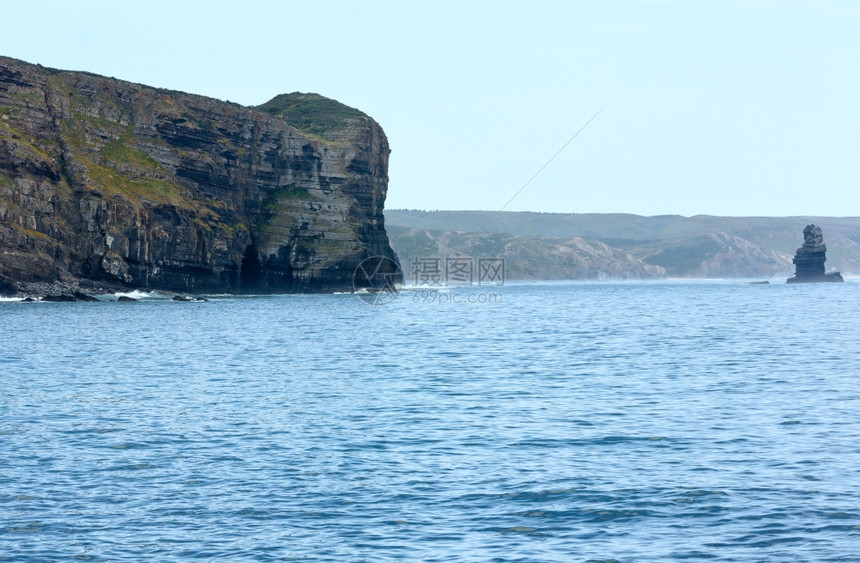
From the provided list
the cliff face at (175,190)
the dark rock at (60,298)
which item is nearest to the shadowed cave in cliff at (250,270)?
the cliff face at (175,190)

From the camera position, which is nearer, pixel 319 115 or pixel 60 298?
pixel 60 298

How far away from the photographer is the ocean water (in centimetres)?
1786

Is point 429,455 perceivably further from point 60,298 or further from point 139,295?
point 139,295

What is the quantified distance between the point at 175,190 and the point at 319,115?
51.6m

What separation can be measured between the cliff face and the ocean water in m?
67.9

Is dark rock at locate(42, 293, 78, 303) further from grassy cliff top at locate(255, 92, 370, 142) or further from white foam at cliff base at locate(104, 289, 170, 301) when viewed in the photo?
grassy cliff top at locate(255, 92, 370, 142)

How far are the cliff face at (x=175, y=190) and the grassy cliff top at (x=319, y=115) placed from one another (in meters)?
0.58

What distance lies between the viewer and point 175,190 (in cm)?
13750

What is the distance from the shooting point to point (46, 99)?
420ft

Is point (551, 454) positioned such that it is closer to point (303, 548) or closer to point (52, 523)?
point (303, 548)

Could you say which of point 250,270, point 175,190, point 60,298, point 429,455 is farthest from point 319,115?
point 429,455

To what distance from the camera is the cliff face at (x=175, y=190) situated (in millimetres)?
116312

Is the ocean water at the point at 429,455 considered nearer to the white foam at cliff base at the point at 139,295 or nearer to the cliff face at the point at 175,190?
the white foam at cliff base at the point at 139,295

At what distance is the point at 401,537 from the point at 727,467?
1007 centimetres
